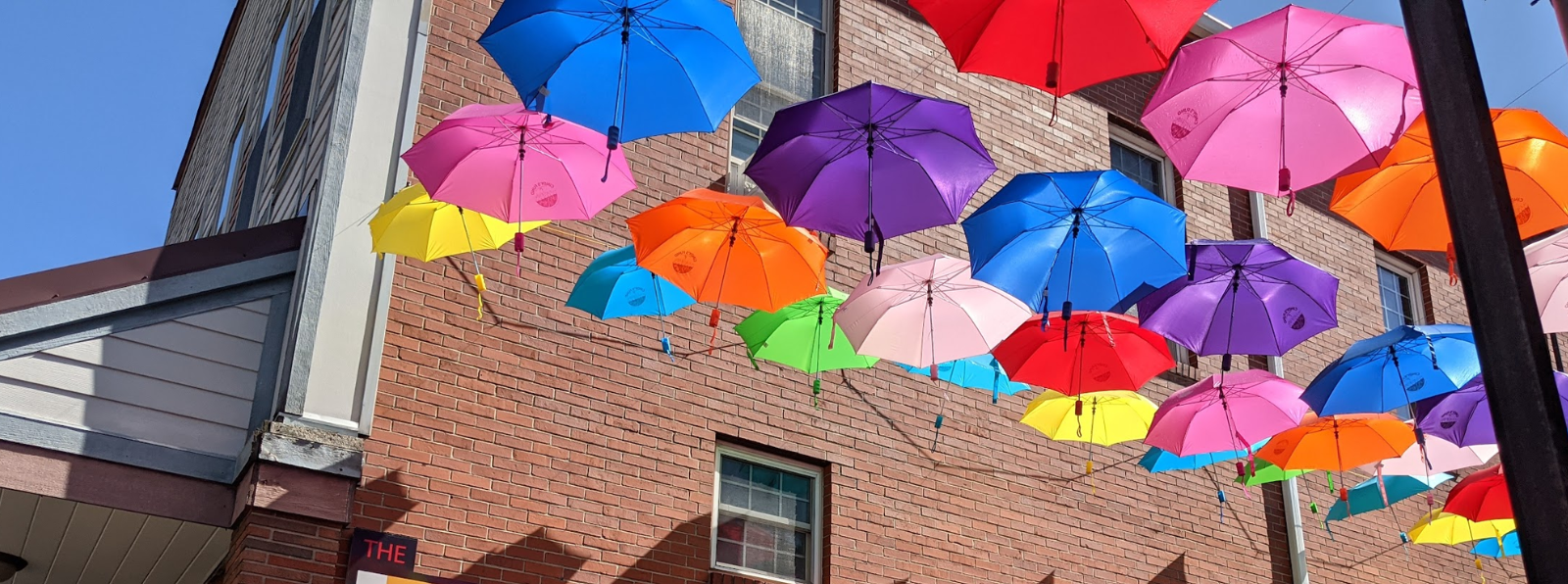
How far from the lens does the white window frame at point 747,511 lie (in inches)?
386

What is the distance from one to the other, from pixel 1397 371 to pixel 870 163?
444 cm

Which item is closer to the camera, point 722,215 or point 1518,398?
point 1518,398

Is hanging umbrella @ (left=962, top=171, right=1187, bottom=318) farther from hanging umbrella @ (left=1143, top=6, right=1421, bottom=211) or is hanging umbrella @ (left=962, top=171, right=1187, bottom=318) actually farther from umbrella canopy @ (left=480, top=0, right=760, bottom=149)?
umbrella canopy @ (left=480, top=0, right=760, bottom=149)

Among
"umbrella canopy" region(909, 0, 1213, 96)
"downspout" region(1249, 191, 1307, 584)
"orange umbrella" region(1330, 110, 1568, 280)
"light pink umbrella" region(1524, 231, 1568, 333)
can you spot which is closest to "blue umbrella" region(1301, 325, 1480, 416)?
"light pink umbrella" region(1524, 231, 1568, 333)

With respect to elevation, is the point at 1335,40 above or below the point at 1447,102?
above

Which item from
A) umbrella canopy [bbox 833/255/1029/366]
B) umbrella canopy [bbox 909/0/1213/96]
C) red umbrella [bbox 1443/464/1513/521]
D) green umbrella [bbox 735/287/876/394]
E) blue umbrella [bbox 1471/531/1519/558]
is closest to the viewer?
umbrella canopy [bbox 909/0/1213/96]

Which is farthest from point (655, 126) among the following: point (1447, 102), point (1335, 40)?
point (1447, 102)

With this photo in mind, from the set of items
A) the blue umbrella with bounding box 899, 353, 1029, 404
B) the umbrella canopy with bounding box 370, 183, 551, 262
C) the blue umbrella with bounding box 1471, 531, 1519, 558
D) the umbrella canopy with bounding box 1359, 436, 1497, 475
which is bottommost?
the blue umbrella with bounding box 1471, 531, 1519, 558

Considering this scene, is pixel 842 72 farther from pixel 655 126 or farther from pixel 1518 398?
pixel 1518 398

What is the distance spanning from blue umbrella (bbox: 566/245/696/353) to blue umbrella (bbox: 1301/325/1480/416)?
482 centimetres

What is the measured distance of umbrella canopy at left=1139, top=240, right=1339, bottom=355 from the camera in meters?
8.80

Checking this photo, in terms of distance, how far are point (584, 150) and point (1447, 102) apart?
17.3 feet

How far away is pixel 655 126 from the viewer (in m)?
7.83

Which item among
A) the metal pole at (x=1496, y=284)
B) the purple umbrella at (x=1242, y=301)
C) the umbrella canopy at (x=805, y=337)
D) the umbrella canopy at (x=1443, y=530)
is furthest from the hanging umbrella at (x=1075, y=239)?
the umbrella canopy at (x=1443, y=530)
